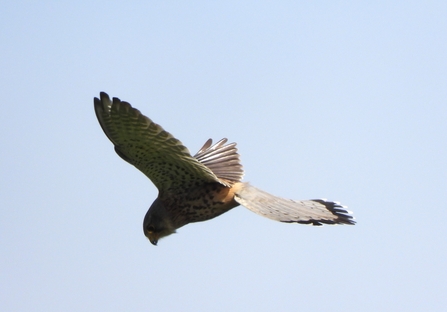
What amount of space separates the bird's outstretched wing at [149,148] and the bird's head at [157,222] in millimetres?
182

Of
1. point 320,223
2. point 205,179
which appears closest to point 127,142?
point 205,179

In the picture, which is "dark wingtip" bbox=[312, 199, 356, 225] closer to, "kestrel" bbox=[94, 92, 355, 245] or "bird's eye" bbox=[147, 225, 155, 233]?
"kestrel" bbox=[94, 92, 355, 245]

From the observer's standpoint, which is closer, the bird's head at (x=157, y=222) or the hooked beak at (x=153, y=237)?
the bird's head at (x=157, y=222)

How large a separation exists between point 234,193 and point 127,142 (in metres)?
1.06

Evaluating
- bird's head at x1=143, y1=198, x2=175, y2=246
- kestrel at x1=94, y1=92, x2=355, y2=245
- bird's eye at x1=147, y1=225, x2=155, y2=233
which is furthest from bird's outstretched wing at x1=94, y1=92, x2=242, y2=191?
bird's eye at x1=147, y1=225, x2=155, y2=233

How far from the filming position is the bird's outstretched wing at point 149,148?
258 inches

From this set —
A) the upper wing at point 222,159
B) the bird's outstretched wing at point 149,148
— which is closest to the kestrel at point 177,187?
the bird's outstretched wing at point 149,148

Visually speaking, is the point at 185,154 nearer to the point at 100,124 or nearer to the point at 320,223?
the point at 100,124

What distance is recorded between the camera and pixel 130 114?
21.4 ft

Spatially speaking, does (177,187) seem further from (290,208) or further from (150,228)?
(290,208)

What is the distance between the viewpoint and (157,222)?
747 centimetres

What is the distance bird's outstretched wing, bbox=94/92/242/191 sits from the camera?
6547 mm

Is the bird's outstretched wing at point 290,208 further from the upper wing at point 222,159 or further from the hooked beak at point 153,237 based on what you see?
the hooked beak at point 153,237

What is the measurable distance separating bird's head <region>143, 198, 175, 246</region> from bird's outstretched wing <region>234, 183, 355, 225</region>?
72 centimetres
